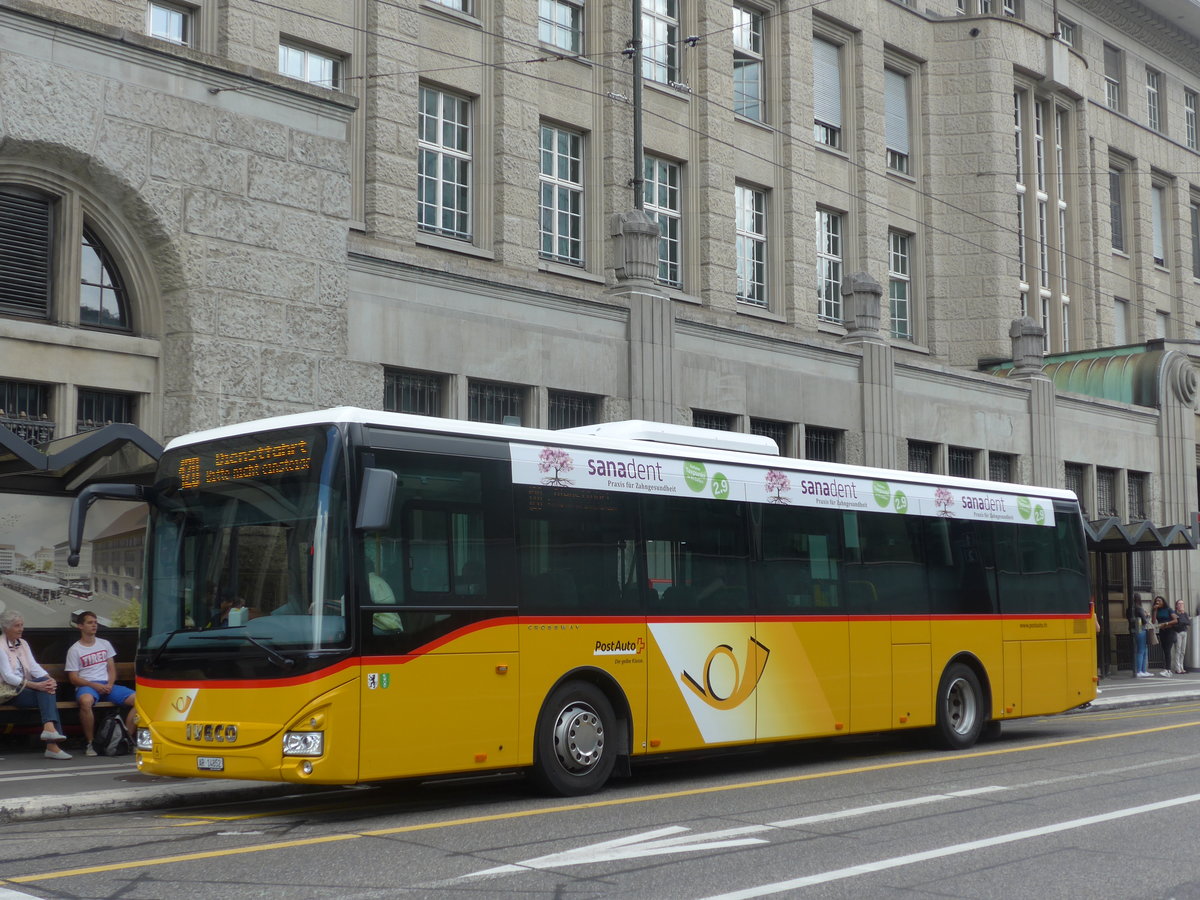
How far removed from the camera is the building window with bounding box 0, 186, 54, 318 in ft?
51.2

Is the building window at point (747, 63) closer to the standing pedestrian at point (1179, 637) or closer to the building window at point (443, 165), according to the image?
the building window at point (443, 165)

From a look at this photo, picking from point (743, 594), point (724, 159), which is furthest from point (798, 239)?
point (743, 594)

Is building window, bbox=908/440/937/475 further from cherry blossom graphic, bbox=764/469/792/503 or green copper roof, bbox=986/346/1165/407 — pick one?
cherry blossom graphic, bbox=764/469/792/503

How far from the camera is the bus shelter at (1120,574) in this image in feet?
99.0

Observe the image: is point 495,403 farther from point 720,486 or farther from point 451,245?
point 720,486

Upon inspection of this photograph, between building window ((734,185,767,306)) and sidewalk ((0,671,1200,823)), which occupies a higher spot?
building window ((734,185,767,306))

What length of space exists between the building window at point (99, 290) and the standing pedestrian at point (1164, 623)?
23.8m

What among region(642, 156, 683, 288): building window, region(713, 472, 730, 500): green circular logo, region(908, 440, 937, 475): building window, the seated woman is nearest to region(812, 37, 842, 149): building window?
region(642, 156, 683, 288): building window

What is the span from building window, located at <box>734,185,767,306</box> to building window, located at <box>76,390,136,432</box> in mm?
15047

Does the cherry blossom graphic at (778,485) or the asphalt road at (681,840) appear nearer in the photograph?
the asphalt road at (681,840)

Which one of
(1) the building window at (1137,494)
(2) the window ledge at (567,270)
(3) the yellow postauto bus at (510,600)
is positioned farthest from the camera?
(1) the building window at (1137,494)

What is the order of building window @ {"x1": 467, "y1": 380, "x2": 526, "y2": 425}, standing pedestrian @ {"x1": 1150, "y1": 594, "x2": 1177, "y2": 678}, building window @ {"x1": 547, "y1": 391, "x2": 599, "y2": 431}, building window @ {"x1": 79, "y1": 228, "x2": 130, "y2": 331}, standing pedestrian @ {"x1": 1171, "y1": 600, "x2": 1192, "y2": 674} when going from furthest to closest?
standing pedestrian @ {"x1": 1171, "y1": 600, "x2": 1192, "y2": 674}
standing pedestrian @ {"x1": 1150, "y1": 594, "x2": 1177, "y2": 678}
building window @ {"x1": 547, "y1": 391, "x2": 599, "y2": 431}
building window @ {"x1": 467, "y1": 380, "x2": 526, "y2": 425}
building window @ {"x1": 79, "y1": 228, "x2": 130, "y2": 331}

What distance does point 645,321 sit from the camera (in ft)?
75.2

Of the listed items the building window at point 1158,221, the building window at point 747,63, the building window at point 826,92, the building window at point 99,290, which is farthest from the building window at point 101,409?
the building window at point 1158,221
